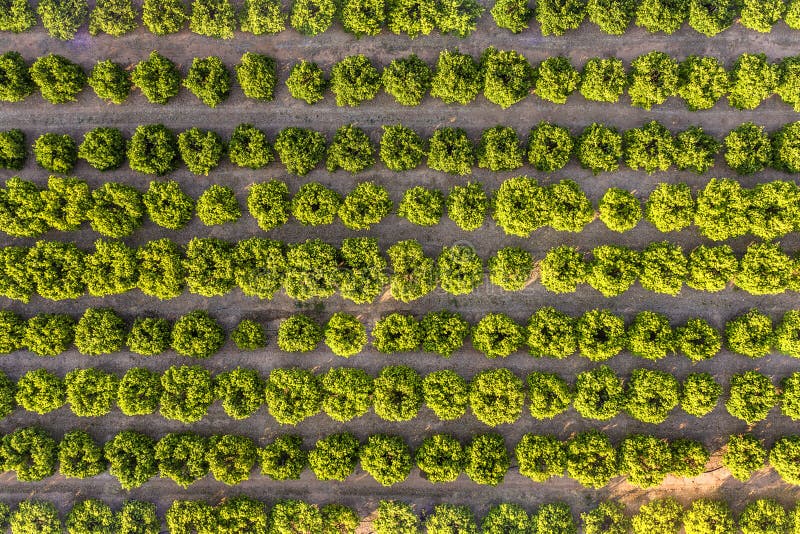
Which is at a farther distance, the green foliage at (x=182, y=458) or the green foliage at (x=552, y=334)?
the green foliage at (x=182, y=458)

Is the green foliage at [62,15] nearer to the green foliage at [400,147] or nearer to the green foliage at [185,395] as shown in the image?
the green foliage at [400,147]

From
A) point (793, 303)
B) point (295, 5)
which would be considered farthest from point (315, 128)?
point (793, 303)

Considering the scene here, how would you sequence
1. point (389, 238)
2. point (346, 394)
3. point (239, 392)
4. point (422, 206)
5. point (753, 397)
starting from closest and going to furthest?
point (753, 397), point (422, 206), point (346, 394), point (239, 392), point (389, 238)

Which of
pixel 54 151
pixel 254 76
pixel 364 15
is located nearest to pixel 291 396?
pixel 254 76

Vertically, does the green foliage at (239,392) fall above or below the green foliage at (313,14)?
below

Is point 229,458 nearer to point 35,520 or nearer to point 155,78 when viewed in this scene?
point 35,520

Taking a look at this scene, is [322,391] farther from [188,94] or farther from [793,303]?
[793,303]

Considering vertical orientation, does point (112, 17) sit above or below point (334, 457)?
above

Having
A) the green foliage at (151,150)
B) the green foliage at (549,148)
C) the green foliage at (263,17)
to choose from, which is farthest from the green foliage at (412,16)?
the green foliage at (151,150)
